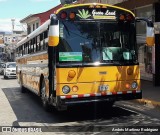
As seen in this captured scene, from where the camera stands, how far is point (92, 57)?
9555mm

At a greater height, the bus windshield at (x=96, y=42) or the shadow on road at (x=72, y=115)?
the bus windshield at (x=96, y=42)

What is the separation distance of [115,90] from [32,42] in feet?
18.0

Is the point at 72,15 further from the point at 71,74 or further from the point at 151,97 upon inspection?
the point at 151,97

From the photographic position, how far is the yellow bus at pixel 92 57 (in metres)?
9.33

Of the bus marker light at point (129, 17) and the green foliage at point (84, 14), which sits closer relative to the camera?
the green foliage at point (84, 14)

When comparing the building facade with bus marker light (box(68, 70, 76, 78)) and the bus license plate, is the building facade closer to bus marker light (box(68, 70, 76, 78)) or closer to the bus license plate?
the bus license plate

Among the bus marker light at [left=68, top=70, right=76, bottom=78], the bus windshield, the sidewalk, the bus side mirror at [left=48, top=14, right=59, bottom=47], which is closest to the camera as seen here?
the bus side mirror at [left=48, top=14, right=59, bottom=47]

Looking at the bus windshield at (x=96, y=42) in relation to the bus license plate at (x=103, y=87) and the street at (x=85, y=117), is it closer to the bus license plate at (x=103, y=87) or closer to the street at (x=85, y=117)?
the bus license plate at (x=103, y=87)

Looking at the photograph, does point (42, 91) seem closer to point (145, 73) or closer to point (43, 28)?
point (43, 28)

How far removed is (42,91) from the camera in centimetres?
1184

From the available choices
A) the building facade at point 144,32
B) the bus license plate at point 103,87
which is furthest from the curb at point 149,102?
the building facade at point 144,32

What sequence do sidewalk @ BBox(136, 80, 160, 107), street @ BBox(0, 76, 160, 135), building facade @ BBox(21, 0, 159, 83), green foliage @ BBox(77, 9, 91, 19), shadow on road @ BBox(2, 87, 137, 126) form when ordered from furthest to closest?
building facade @ BBox(21, 0, 159, 83) → sidewalk @ BBox(136, 80, 160, 107) → shadow on road @ BBox(2, 87, 137, 126) → green foliage @ BBox(77, 9, 91, 19) → street @ BBox(0, 76, 160, 135)

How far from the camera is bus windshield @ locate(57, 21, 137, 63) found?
9406 mm

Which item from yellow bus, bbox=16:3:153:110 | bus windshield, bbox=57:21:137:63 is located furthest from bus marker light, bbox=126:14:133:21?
bus windshield, bbox=57:21:137:63
